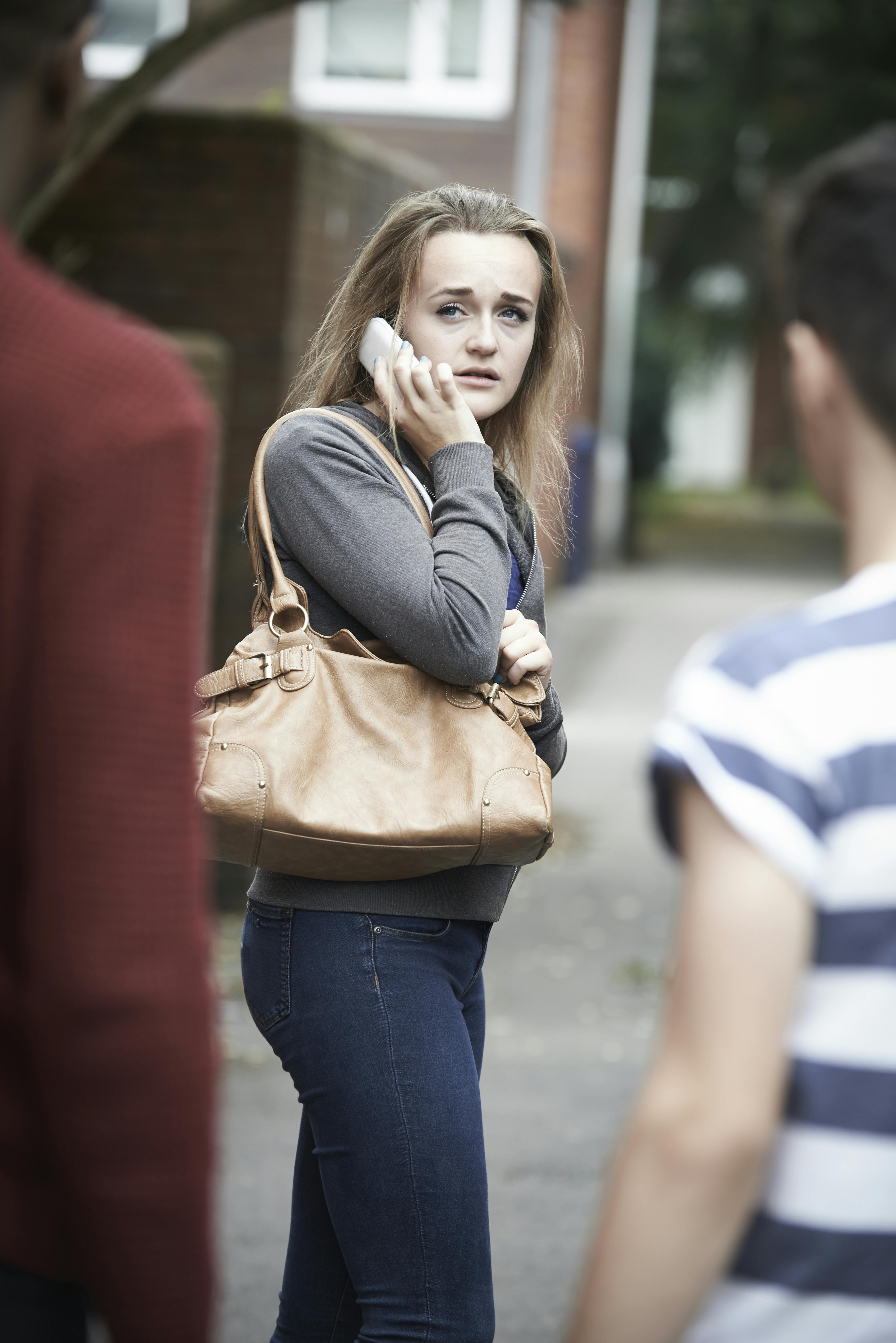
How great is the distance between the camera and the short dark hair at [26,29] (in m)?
1.37

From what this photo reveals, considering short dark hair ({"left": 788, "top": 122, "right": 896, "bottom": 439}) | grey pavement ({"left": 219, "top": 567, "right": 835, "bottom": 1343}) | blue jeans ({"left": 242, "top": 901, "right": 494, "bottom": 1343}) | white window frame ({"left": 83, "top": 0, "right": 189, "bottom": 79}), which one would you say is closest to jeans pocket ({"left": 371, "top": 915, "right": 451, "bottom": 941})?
blue jeans ({"left": 242, "top": 901, "right": 494, "bottom": 1343})

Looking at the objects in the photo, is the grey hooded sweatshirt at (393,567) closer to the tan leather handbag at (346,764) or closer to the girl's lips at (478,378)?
the tan leather handbag at (346,764)

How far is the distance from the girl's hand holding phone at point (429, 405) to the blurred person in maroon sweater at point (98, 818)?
958mm

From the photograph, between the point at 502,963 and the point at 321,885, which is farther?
the point at 502,963

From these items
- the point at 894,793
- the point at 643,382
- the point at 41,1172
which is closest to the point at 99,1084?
the point at 41,1172

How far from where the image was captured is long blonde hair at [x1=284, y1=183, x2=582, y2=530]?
8.13 feet

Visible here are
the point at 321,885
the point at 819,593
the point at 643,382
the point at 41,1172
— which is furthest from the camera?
the point at 643,382

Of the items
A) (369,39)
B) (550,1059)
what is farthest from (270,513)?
(369,39)

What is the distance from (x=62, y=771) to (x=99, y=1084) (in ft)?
0.84

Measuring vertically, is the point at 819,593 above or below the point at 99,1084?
below

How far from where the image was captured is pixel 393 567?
2135mm

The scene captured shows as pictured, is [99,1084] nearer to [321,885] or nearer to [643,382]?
[321,885]

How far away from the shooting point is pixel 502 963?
21.1 feet

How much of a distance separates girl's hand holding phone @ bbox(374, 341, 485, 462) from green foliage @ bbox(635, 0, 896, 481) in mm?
19848
